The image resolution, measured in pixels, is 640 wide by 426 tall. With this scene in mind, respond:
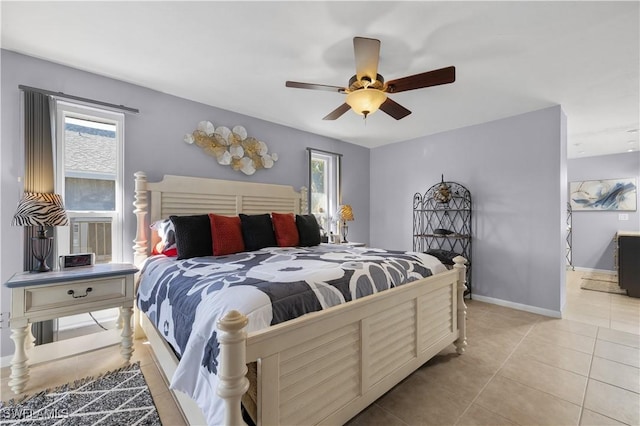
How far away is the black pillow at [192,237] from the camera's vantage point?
2398 mm

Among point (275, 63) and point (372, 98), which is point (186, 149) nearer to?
point (275, 63)

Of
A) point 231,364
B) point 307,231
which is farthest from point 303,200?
point 231,364

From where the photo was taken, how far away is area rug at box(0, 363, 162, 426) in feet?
5.51

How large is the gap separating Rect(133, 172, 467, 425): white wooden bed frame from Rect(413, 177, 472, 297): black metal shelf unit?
1974 mm

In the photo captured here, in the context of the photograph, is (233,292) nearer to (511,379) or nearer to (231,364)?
(231,364)

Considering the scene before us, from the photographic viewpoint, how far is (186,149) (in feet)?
10.7

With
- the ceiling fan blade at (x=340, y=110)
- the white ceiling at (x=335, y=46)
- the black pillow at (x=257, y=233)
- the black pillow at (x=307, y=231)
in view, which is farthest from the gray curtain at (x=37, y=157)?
the ceiling fan blade at (x=340, y=110)

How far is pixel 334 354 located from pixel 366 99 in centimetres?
183

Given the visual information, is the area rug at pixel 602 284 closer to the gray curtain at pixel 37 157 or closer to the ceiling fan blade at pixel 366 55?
the ceiling fan blade at pixel 366 55

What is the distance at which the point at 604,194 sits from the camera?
5.82 meters

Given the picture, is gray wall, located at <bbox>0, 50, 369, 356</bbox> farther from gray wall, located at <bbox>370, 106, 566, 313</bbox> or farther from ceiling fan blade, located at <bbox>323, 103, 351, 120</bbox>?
gray wall, located at <bbox>370, 106, 566, 313</bbox>

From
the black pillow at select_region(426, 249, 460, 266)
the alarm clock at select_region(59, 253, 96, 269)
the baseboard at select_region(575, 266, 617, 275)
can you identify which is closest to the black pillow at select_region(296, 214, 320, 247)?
the black pillow at select_region(426, 249, 460, 266)

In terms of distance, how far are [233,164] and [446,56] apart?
8.62 feet

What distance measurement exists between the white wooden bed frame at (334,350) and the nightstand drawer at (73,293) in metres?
0.43
